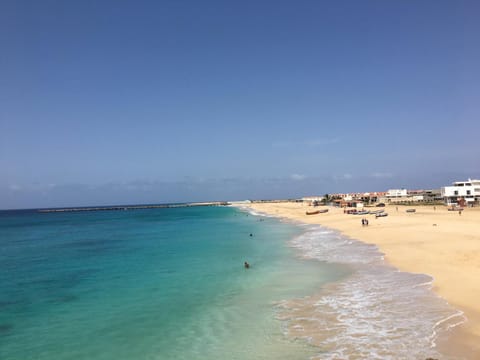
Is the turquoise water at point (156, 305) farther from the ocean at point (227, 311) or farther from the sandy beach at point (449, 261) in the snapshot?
Result: the sandy beach at point (449, 261)

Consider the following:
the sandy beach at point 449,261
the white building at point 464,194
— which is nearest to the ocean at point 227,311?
the sandy beach at point 449,261

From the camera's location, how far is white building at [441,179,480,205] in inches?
3051

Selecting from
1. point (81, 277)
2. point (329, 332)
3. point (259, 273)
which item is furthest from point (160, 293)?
point (329, 332)

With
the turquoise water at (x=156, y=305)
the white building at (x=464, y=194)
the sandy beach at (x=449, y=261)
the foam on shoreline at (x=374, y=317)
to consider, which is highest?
the white building at (x=464, y=194)

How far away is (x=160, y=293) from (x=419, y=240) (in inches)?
918

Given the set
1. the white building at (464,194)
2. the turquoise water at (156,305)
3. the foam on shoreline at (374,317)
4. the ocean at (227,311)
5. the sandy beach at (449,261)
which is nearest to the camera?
the foam on shoreline at (374,317)

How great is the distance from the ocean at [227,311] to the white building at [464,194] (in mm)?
63344

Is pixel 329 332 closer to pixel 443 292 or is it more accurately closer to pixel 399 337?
pixel 399 337

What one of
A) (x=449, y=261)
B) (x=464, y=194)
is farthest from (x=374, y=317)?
(x=464, y=194)

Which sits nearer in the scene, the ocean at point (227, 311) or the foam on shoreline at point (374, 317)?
the foam on shoreline at point (374, 317)

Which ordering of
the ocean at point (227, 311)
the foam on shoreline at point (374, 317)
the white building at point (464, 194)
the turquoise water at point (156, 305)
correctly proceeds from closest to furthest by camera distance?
the foam on shoreline at point (374, 317), the ocean at point (227, 311), the turquoise water at point (156, 305), the white building at point (464, 194)

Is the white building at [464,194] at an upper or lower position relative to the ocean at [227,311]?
upper

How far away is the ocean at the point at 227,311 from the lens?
11.8 metres

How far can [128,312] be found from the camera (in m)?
16.5
